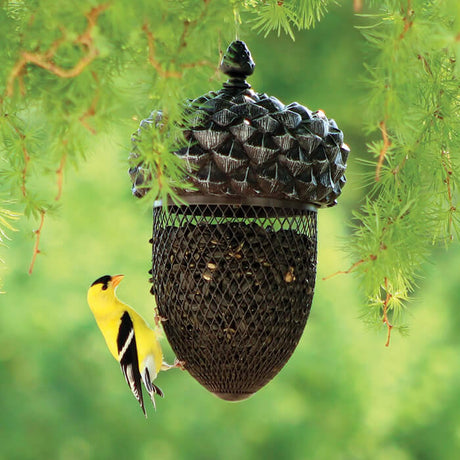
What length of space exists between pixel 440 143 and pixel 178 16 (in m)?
0.55

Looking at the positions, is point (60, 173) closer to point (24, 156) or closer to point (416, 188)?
point (24, 156)

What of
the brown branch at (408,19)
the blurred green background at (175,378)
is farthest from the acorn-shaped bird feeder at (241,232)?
the blurred green background at (175,378)

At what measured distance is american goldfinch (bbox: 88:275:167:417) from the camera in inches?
58.4

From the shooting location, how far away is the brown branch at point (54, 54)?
73cm

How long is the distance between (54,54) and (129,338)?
0.80 metres

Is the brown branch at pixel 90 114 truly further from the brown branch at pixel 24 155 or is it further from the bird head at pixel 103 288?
the bird head at pixel 103 288

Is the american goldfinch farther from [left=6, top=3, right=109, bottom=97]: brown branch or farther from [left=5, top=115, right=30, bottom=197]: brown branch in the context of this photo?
[left=6, top=3, right=109, bottom=97]: brown branch

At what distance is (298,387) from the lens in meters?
3.16

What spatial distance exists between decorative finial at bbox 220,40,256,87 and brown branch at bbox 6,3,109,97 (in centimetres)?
36

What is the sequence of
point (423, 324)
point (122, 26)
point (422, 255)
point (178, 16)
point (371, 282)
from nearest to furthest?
point (122, 26)
point (178, 16)
point (371, 282)
point (422, 255)
point (423, 324)

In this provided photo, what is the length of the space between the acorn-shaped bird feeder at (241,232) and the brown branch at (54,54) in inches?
9.5

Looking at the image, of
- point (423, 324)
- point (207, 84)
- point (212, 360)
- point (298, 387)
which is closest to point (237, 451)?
point (298, 387)

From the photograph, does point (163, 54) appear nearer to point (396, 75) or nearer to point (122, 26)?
point (122, 26)

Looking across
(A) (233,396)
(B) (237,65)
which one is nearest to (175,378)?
(A) (233,396)
